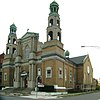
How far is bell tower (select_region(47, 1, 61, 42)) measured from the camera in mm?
45875

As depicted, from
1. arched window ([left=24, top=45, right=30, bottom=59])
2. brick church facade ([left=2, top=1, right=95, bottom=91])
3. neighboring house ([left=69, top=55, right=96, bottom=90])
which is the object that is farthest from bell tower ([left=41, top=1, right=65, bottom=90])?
neighboring house ([left=69, top=55, right=96, bottom=90])

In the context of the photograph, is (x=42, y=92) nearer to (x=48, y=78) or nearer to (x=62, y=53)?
(x=48, y=78)

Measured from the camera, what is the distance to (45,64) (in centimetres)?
4559

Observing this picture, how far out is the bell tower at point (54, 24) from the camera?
4588 cm

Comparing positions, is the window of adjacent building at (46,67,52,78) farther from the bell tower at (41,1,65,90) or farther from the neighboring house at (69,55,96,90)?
the neighboring house at (69,55,96,90)

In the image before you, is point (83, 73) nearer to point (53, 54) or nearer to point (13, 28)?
point (53, 54)

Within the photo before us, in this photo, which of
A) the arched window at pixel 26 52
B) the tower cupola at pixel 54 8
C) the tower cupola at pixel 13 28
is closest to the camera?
the tower cupola at pixel 54 8

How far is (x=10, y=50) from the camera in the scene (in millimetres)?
59188

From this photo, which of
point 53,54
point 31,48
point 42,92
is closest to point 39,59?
point 31,48

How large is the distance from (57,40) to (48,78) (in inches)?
292

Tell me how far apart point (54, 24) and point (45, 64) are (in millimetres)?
8051

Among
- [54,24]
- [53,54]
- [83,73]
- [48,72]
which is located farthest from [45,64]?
[83,73]

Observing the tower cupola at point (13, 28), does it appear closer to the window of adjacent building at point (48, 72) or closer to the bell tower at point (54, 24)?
the bell tower at point (54, 24)

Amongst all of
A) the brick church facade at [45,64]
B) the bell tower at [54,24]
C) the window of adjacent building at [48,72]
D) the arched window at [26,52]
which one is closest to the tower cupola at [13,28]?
the brick church facade at [45,64]
